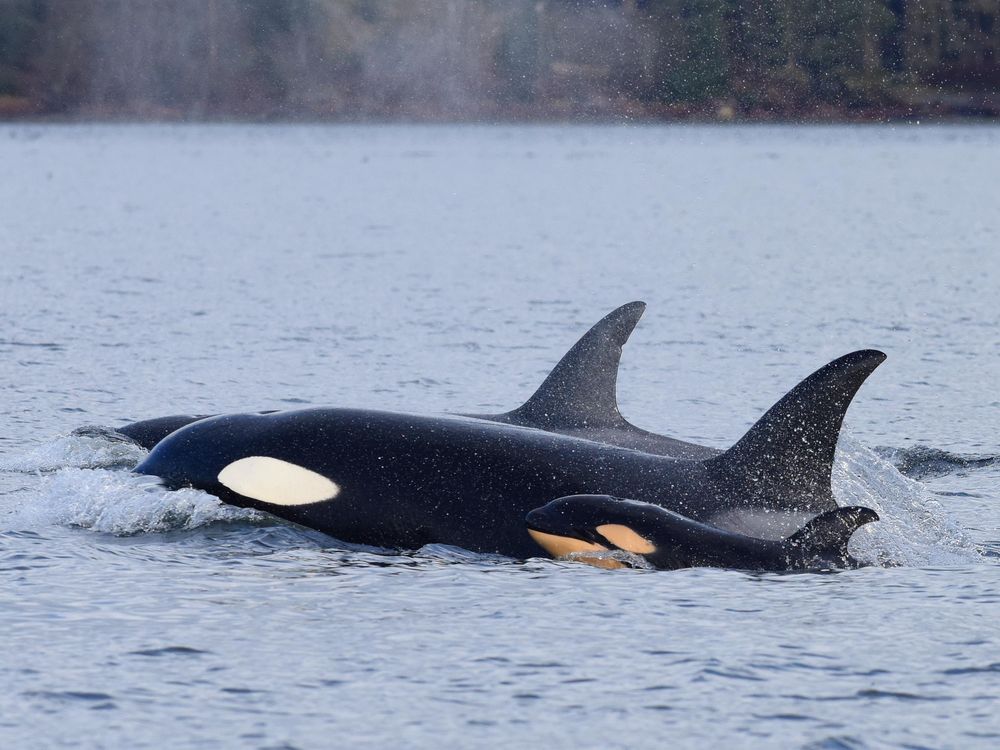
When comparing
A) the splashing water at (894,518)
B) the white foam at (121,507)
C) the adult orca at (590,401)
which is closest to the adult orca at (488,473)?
the white foam at (121,507)

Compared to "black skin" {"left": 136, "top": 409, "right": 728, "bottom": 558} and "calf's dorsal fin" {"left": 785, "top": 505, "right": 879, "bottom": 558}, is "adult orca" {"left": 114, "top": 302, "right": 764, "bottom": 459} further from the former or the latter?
"calf's dorsal fin" {"left": 785, "top": 505, "right": 879, "bottom": 558}

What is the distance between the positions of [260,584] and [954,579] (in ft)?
15.2

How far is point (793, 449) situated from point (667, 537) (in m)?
1.35


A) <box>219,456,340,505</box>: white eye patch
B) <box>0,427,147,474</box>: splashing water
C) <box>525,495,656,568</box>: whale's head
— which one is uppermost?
<box>525,495,656,568</box>: whale's head

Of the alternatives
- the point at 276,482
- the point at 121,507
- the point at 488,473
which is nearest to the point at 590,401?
the point at 488,473

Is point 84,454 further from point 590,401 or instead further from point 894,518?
point 894,518

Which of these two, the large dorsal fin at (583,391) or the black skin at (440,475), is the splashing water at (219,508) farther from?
the large dorsal fin at (583,391)

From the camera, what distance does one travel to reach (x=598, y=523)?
11141 mm

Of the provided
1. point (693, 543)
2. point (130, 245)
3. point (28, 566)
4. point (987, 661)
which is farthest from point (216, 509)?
point (130, 245)

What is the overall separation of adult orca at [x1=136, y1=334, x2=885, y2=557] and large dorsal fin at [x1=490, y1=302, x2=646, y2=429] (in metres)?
1.60

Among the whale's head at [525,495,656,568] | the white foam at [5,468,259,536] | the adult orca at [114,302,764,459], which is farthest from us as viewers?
the adult orca at [114,302,764,459]

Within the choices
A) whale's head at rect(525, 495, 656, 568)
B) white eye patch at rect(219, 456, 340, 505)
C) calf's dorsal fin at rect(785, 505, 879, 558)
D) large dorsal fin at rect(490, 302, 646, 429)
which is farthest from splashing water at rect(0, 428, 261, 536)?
calf's dorsal fin at rect(785, 505, 879, 558)

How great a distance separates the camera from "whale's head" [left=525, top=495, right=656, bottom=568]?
36.5 feet

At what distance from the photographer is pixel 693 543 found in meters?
11.3
